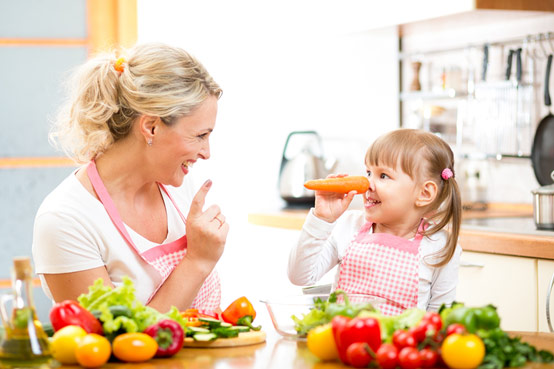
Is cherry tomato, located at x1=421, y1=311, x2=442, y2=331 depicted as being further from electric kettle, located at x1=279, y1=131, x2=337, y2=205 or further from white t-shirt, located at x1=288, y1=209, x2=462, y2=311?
electric kettle, located at x1=279, y1=131, x2=337, y2=205

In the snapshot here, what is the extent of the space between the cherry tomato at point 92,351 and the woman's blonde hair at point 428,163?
0.96 meters

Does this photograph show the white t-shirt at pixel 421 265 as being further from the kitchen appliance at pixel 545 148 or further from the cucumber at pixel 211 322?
the kitchen appliance at pixel 545 148

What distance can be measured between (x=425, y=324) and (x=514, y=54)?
240 cm

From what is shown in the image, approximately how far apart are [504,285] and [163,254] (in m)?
1.21

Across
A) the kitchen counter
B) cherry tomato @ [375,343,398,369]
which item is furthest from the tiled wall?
cherry tomato @ [375,343,398,369]

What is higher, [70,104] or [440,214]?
[70,104]

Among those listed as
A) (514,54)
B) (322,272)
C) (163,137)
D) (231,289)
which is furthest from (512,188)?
(163,137)

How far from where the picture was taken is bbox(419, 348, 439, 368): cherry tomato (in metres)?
1.27

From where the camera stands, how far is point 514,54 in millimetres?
3451

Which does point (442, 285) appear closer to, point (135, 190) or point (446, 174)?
point (446, 174)

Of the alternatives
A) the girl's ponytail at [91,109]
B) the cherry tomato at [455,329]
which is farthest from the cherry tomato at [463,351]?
the girl's ponytail at [91,109]

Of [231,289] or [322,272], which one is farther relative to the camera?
[231,289]

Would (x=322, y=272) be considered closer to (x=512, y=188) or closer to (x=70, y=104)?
(x=70, y=104)

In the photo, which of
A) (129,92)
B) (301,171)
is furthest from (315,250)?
(301,171)
